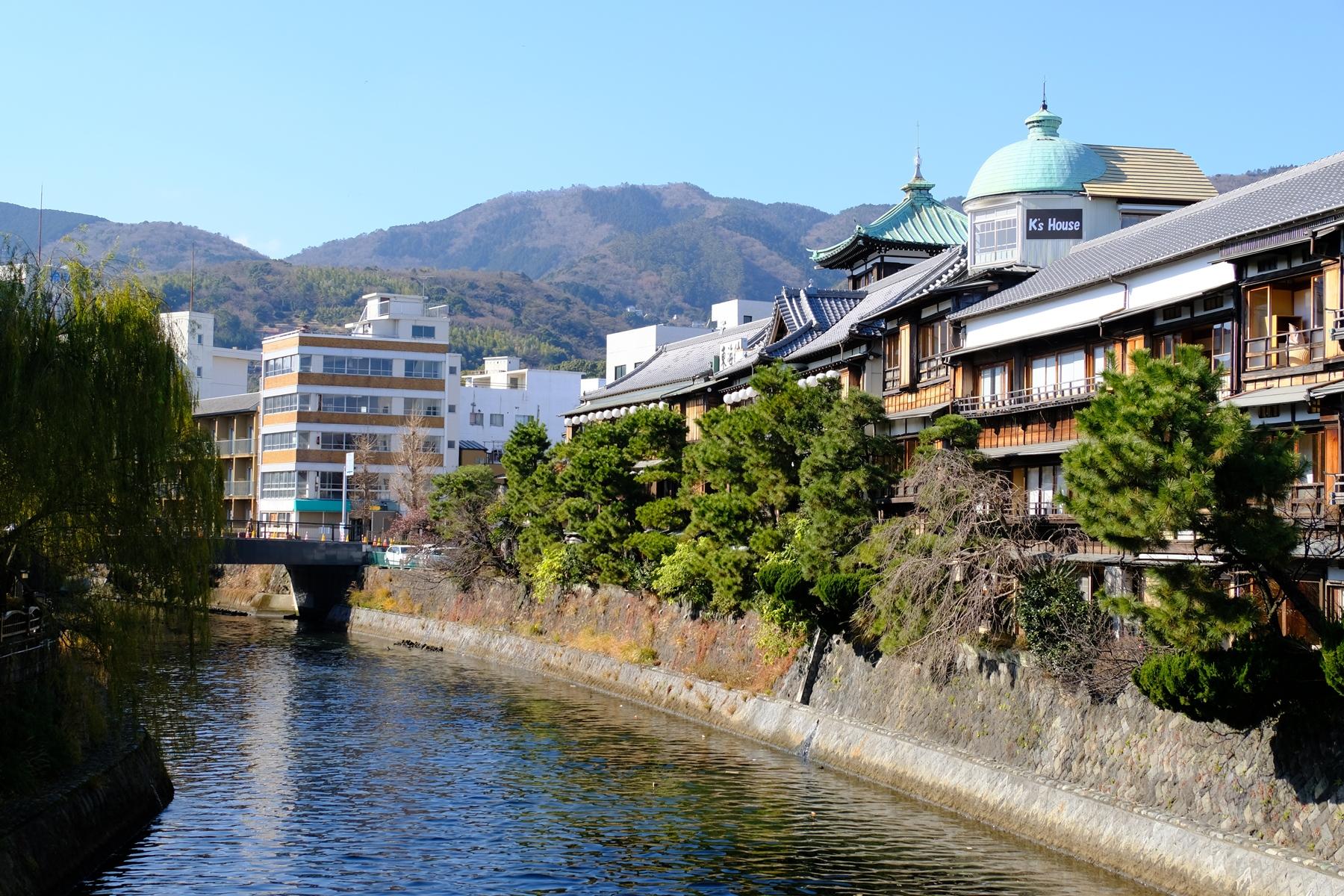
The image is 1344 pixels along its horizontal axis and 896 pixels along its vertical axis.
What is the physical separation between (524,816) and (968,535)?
13096 mm

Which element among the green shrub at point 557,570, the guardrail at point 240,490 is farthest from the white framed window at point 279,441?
the green shrub at point 557,570

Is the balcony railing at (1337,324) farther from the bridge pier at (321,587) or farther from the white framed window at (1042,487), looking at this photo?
the bridge pier at (321,587)

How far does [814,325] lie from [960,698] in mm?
25731

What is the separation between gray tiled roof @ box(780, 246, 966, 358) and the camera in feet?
162

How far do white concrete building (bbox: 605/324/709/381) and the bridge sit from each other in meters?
27.8

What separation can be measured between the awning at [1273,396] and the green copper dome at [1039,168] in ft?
60.7

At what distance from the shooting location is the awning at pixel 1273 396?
28906 mm

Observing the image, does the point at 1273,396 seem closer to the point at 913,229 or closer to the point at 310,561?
the point at 913,229

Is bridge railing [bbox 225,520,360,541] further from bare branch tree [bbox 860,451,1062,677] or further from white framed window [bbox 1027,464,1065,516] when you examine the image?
bare branch tree [bbox 860,451,1062,677]

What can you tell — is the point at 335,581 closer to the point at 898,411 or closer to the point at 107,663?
the point at 898,411

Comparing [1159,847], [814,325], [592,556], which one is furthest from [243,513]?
[1159,847]

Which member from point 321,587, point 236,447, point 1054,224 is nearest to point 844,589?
point 1054,224

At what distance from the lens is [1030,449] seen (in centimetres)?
3916

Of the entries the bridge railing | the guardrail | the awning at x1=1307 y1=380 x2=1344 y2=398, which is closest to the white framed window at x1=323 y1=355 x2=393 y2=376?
the bridge railing
